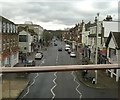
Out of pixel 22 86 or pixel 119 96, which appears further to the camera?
pixel 22 86

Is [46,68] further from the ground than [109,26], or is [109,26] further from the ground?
[109,26]

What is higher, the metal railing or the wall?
the wall

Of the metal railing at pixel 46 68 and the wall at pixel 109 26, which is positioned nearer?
the metal railing at pixel 46 68

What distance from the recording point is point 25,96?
4.48 ft

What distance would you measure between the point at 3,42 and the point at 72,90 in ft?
23.5

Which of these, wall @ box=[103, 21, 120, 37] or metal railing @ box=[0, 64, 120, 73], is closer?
metal railing @ box=[0, 64, 120, 73]

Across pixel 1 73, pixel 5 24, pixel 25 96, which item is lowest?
pixel 25 96

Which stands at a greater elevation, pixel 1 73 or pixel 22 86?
pixel 1 73

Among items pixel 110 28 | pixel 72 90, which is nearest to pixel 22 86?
pixel 72 90

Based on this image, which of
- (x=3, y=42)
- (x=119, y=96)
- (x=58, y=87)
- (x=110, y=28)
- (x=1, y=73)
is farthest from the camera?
(x=110, y=28)

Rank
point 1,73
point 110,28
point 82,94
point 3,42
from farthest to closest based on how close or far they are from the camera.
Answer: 1. point 110,28
2. point 3,42
3. point 82,94
4. point 1,73

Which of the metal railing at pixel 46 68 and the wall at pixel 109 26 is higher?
the wall at pixel 109 26

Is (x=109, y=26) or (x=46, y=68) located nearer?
(x=46, y=68)

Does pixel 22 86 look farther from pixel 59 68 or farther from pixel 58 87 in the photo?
pixel 59 68
